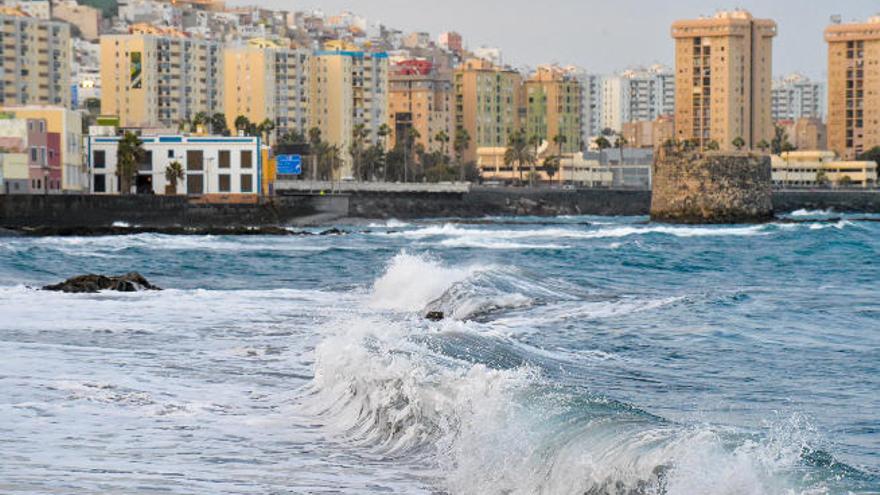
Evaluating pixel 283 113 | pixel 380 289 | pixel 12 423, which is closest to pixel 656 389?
pixel 12 423

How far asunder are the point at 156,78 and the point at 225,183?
76.0 meters

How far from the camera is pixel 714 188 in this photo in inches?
3561

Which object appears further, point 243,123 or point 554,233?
point 243,123

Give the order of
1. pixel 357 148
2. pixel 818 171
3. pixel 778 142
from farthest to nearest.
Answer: pixel 778 142, pixel 818 171, pixel 357 148

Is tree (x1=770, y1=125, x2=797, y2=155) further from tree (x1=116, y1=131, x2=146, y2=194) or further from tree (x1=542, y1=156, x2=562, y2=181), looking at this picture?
tree (x1=116, y1=131, x2=146, y2=194)

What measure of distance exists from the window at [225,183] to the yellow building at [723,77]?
10771 centimetres

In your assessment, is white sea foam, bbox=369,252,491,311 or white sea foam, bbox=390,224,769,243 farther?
white sea foam, bbox=390,224,769,243

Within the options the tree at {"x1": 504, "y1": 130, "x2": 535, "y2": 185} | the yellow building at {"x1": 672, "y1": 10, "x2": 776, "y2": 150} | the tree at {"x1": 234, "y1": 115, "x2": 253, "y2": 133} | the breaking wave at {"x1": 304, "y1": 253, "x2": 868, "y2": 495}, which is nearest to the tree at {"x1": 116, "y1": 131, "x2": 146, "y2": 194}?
the tree at {"x1": 234, "y1": 115, "x2": 253, "y2": 133}

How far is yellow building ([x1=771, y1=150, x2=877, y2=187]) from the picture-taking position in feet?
552

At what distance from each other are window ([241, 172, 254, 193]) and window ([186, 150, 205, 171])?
7.14ft

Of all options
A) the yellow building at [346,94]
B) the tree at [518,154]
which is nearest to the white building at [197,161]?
the tree at [518,154]

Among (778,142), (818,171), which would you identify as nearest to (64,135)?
(818,171)

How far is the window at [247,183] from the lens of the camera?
291 ft

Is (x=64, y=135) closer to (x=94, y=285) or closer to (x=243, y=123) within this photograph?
(x=243, y=123)
